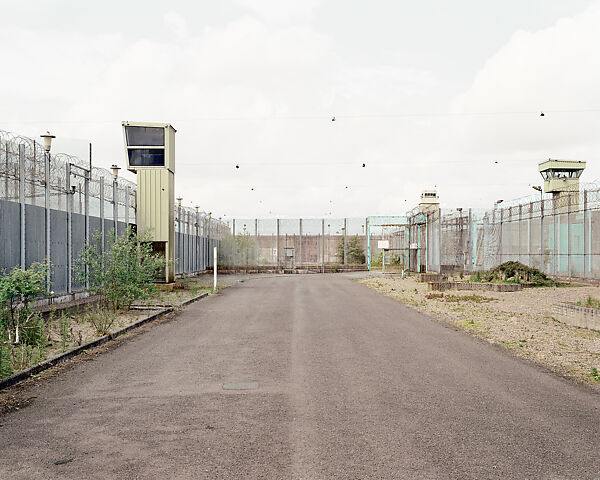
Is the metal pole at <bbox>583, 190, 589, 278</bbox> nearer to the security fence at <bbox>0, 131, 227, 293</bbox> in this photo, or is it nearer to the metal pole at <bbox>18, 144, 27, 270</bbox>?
the security fence at <bbox>0, 131, 227, 293</bbox>

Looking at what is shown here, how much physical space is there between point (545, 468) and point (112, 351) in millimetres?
7736

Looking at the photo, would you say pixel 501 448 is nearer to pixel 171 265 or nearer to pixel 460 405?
pixel 460 405

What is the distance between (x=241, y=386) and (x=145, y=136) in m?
18.6

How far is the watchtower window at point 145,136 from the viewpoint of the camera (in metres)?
23.3

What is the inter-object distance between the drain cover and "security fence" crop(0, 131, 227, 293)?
5.28 m

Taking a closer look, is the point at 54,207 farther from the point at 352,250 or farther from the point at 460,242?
the point at 352,250

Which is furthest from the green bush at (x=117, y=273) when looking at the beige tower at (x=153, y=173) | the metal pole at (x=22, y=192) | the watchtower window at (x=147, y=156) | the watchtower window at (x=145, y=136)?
the watchtower window at (x=145, y=136)

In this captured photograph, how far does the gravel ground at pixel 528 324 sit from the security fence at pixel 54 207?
31.2 feet

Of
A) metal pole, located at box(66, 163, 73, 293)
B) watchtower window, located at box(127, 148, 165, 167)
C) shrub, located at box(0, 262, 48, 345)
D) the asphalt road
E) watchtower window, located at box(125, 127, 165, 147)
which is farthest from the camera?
watchtower window, located at box(127, 148, 165, 167)

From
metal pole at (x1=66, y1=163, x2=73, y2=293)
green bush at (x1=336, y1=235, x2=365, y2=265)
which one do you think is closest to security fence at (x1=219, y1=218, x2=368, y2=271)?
green bush at (x1=336, y1=235, x2=365, y2=265)

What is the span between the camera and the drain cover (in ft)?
23.2

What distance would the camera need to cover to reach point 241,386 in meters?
7.19

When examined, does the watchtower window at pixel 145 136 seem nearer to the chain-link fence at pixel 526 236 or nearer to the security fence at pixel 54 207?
the security fence at pixel 54 207

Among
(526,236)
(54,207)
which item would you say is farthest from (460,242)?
(54,207)
